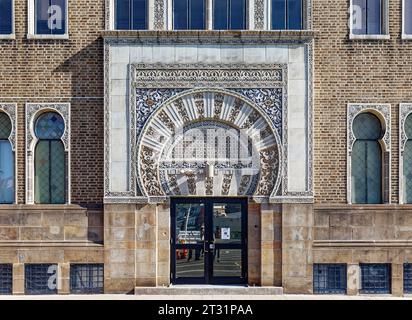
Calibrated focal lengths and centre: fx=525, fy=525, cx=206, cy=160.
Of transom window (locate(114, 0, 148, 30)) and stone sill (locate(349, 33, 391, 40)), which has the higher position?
transom window (locate(114, 0, 148, 30))

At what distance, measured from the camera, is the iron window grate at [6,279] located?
13.7 metres

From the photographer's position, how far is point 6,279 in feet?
45.0

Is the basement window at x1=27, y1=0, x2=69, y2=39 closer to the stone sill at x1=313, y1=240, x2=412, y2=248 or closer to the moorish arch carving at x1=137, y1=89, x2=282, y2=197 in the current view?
the moorish arch carving at x1=137, y1=89, x2=282, y2=197

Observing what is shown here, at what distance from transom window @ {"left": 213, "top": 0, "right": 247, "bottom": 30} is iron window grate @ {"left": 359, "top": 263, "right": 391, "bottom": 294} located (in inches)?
283

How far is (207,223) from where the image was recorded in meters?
14.0

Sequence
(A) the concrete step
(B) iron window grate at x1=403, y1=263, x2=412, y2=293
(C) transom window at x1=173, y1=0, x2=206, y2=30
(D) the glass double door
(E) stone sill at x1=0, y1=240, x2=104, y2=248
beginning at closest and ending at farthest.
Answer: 1. (A) the concrete step
2. (E) stone sill at x1=0, y1=240, x2=104, y2=248
3. (B) iron window grate at x1=403, y1=263, x2=412, y2=293
4. (D) the glass double door
5. (C) transom window at x1=173, y1=0, x2=206, y2=30

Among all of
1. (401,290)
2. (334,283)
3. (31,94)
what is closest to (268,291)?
(334,283)

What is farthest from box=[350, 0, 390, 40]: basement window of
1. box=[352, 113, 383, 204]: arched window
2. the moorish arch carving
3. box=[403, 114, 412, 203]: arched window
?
the moorish arch carving

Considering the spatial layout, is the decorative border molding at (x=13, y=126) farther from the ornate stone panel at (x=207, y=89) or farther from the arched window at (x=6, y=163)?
the ornate stone panel at (x=207, y=89)

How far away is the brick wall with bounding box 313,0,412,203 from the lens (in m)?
13.8

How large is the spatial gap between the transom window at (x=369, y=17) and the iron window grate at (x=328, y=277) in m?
6.24

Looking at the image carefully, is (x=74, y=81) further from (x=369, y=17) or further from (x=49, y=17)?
(x=369, y=17)

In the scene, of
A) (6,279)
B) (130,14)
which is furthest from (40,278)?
(130,14)

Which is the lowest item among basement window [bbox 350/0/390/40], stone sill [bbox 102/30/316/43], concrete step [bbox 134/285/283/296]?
concrete step [bbox 134/285/283/296]
